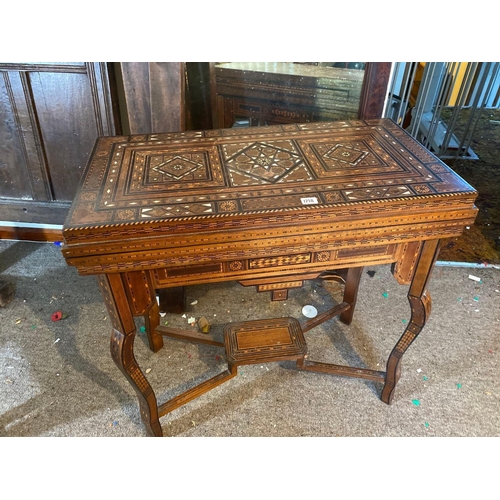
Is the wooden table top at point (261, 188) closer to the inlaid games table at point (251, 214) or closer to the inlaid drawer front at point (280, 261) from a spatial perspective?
the inlaid games table at point (251, 214)

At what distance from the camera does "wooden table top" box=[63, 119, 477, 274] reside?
3.44 ft

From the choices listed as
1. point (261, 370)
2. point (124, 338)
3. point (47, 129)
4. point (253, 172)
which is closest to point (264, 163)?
point (253, 172)

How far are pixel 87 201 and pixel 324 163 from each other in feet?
2.29

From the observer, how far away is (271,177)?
122cm

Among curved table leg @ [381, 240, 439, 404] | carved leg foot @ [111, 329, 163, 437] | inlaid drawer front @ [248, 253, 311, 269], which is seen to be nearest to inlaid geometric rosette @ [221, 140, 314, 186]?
inlaid drawer front @ [248, 253, 311, 269]

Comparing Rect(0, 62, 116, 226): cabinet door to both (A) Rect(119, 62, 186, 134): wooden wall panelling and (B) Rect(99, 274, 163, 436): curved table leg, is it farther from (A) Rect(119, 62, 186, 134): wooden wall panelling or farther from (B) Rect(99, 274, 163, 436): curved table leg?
(B) Rect(99, 274, 163, 436): curved table leg

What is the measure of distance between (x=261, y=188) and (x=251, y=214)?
5.6 inches

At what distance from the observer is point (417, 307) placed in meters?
1.38

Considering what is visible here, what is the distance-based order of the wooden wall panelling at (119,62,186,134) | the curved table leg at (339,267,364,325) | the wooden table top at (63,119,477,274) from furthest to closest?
the curved table leg at (339,267,364,325)
the wooden wall panelling at (119,62,186,134)
the wooden table top at (63,119,477,274)

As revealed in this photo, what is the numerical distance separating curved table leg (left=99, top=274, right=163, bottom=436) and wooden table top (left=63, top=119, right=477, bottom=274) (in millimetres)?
130

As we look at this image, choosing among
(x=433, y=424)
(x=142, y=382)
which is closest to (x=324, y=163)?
(x=142, y=382)

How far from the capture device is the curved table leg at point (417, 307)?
1.25m

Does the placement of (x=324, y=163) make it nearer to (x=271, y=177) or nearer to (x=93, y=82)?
(x=271, y=177)

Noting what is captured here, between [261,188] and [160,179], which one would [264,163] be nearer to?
[261,188]
